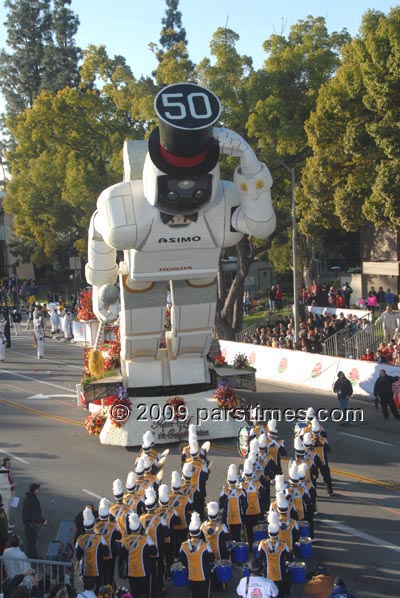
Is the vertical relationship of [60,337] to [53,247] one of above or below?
below

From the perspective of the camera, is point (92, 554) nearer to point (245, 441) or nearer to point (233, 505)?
point (233, 505)

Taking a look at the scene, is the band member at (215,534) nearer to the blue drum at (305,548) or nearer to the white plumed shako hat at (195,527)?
the white plumed shako hat at (195,527)

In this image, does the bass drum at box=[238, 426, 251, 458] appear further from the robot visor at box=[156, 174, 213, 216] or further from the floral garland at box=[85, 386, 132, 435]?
the robot visor at box=[156, 174, 213, 216]

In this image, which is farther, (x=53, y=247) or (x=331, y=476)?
(x=53, y=247)

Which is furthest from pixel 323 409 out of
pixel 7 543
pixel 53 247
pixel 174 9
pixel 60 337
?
pixel 174 9

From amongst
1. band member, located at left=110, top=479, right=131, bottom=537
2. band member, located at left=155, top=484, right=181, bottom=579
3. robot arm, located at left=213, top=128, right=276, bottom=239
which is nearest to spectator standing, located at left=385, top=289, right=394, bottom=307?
robot arm, located at left=213, top=128, right=276, bottom=239

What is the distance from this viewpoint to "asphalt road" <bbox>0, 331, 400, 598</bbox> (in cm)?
1208

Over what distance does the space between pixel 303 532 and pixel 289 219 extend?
19.9 meters

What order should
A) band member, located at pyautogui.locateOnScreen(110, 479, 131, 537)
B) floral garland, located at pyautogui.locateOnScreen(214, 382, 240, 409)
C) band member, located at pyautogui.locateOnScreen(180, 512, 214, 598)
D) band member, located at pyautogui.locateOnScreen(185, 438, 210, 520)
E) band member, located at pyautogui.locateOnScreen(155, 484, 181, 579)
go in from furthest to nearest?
floral garland, located at pyautogui.locateOnScreen(214, 382, 240, 409)
band member, located at pyautogui.locateOnScreen(185, 438, 210, 520)
band member, located at pyautogui.locateOnScreen(155, 484, 181, 579)
band member, located at pyautogui.locateOnScreen(110, 479, 131, 537)
band member, located at pyautogui.locateOnScreen(180, 512, 214, 598)

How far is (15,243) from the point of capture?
170 feet

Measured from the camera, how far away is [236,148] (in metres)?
14.2

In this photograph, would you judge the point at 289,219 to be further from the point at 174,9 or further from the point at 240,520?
the point at 174,9

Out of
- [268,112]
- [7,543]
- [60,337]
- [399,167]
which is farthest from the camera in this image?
[60,337]

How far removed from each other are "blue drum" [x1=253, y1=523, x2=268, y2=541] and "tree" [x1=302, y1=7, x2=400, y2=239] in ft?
46.1
